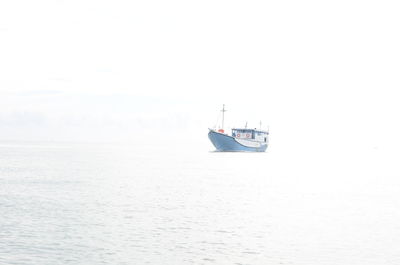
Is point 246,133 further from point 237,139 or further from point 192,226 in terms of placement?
point 192,226

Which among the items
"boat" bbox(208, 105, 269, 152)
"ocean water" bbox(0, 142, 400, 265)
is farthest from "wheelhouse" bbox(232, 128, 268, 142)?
"ocean water" bbox(0, 142, 400, 265)

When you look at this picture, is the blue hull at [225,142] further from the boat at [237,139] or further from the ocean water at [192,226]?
the ocean water at [192,226]

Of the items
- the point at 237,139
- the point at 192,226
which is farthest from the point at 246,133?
the point at 192,226

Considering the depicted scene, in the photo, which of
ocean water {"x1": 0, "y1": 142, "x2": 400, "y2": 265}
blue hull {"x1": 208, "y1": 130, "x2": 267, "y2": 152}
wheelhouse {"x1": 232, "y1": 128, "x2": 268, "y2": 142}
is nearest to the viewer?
ocean water {"x1": 0, "y1": 142, "x2": 400, "y2": 265}

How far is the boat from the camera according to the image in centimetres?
15588

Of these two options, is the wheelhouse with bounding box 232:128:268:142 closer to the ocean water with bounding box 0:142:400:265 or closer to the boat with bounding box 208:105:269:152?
the boat with bounding box 208:105:269:152

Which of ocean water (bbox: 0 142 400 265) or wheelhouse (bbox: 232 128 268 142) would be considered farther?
wheelhouse (bbox: 232 128 268 142)

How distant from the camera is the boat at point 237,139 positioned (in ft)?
511

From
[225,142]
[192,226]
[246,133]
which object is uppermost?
[246,133]

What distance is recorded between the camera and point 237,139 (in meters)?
162

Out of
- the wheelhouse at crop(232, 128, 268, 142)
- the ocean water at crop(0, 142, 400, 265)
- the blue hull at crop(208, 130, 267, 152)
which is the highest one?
the wheelhouse at crop(232, 128, 268, 142)

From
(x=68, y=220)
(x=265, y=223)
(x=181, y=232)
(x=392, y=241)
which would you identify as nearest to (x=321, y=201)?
(x=265, y=223)

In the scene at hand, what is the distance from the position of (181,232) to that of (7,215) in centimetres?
1464

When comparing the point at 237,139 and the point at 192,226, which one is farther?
the point at 237,139
